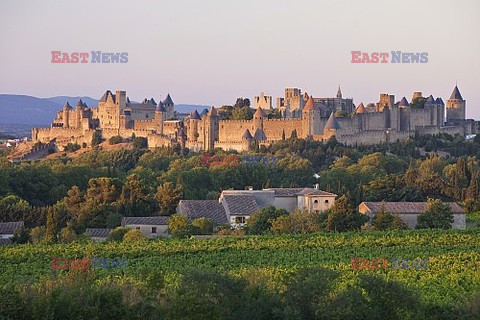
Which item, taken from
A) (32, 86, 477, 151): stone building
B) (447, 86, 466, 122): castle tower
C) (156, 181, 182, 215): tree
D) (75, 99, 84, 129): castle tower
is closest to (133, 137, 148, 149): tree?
(32, 86, 477, 151): stone building

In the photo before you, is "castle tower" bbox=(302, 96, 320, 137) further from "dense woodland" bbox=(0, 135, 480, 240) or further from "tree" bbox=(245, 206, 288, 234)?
"tree" bbox=(245, 206, 288, 234)

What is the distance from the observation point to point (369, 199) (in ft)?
164

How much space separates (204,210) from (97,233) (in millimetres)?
5081

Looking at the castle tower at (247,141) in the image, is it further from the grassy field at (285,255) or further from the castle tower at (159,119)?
the grassy field at (285,255)

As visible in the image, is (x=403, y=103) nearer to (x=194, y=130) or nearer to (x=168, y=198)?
(x=194, y=130)

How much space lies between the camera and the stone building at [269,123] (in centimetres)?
6919

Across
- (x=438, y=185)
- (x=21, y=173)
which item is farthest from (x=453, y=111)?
(x=21, y=173)

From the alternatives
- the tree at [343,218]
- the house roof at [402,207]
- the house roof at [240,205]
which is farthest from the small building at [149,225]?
the house roof at [402,207]

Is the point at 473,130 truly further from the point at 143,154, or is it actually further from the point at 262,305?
the point at 262,305

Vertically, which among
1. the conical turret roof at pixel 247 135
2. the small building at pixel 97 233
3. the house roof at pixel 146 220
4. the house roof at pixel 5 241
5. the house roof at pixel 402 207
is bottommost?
the house roof at pixel 5 241

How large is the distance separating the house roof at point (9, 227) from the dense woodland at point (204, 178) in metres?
1.26

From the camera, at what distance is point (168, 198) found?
47.0 meters

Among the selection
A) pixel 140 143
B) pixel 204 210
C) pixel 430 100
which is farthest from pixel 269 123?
pixel 204 210

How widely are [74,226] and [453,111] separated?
153 feet
